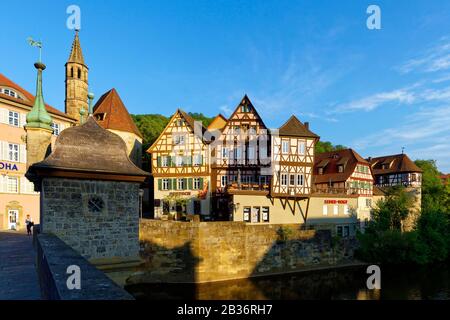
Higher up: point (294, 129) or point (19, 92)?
point (19, 92)

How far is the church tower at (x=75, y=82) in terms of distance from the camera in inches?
1326

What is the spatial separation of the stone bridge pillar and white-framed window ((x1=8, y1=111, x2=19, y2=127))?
1975 cm

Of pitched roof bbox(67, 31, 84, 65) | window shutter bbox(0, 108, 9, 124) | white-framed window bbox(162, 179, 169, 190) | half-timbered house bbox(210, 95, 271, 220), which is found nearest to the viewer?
window shutter bbox(0, 108, 9, 124)

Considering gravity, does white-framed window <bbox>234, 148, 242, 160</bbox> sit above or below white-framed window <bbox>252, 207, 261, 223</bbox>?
above

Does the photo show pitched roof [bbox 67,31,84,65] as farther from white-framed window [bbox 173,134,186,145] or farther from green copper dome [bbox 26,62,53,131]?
green copper dome [bbox 26,62,53,131]

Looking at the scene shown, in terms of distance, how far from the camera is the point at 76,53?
34406 millimetres

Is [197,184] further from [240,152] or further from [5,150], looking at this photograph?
[5,150]

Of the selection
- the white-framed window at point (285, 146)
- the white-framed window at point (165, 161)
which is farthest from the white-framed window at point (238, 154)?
the white-framed window at point (165, 161)

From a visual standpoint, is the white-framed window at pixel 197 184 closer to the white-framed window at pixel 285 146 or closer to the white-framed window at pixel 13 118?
the white-framed window at pixel 285 146

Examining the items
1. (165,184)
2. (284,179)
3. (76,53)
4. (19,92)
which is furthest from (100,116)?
(284,179)

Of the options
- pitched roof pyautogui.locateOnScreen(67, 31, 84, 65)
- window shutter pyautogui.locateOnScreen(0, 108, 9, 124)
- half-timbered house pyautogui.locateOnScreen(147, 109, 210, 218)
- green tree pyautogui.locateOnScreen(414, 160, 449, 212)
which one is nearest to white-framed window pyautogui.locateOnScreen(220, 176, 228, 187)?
half-timbered house pyautogui.locateOnScreen(147, 109, 210, 218)

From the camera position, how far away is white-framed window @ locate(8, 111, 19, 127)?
79.1 feet

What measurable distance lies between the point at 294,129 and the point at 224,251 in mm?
12971
